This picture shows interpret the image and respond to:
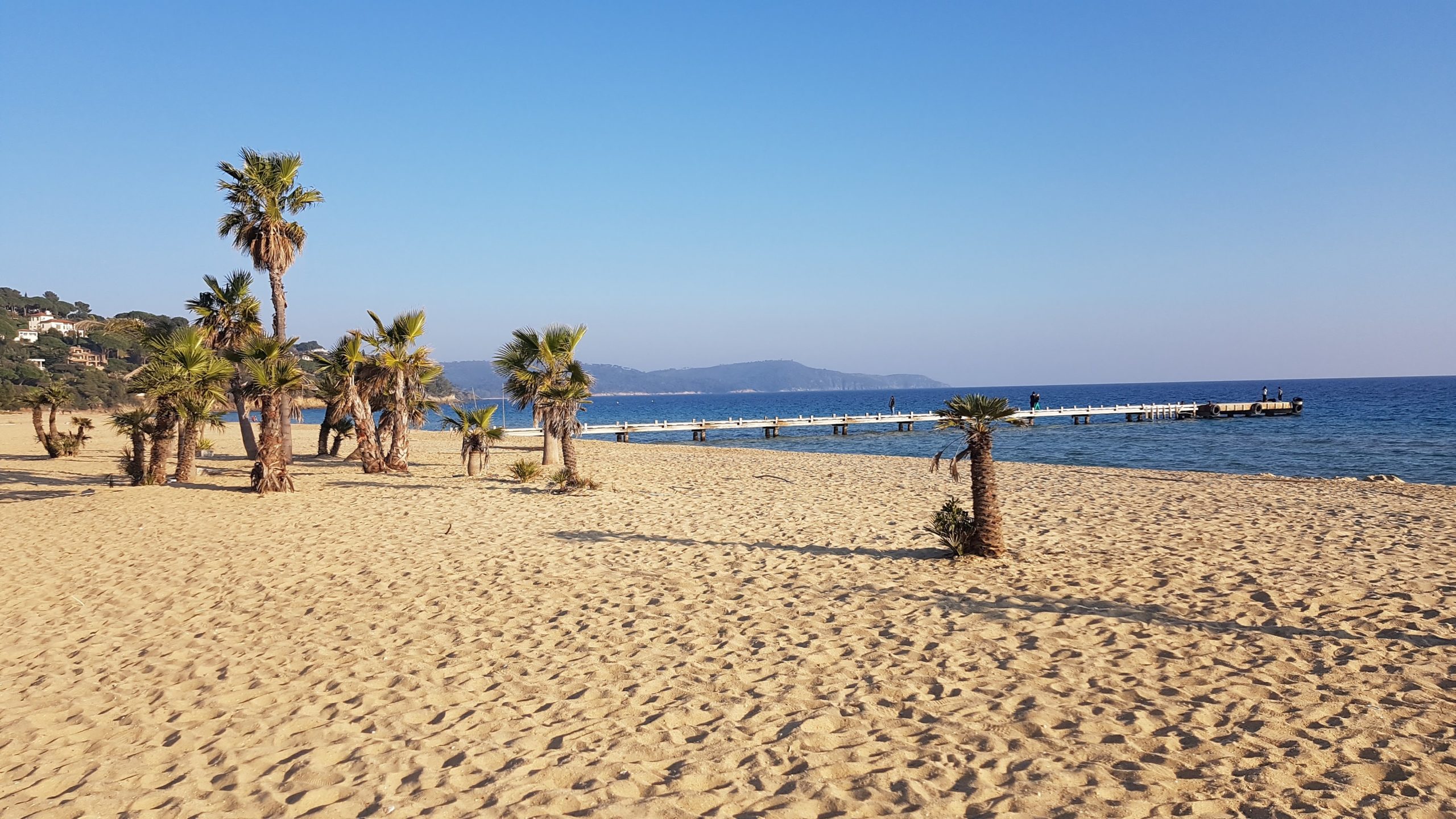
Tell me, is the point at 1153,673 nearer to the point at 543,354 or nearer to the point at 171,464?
the point at 543,354

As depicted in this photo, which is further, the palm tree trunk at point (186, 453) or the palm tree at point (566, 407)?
the palm tree trunk at point (186, 453)

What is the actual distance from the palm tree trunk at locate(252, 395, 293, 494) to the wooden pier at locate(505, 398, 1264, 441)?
2231 centimetres

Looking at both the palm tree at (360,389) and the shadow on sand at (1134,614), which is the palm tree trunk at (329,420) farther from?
the shadow on sand at (1134,614)

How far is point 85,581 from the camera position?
9359 millimetres

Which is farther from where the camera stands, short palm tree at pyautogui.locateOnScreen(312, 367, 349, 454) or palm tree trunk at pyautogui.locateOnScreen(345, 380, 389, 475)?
short palm tree at pyautogui.locateOnScreen(312, 367, 349, 454)

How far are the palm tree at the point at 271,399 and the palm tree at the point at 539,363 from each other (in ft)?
14.7

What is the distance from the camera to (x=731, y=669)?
609 cm

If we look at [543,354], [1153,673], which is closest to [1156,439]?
[543,354]

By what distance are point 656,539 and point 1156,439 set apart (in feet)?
135

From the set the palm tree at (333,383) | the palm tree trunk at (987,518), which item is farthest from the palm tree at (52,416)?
the palm tree trunk at (987,518)

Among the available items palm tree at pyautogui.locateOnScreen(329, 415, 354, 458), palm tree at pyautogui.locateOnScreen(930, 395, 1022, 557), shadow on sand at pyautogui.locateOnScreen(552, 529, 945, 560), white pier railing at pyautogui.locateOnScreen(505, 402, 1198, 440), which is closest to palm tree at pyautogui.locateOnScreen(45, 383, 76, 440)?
palm tree at pyautogui.locateOnScreen(329, 415, 354, 458)

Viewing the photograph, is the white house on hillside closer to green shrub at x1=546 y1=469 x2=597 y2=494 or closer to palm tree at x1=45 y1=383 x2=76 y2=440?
palm tree at x1=45 y1=383 x2=76 y2=440

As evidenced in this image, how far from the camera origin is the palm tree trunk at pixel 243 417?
20625 millimetres

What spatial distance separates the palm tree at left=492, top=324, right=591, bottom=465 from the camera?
57.3ft
